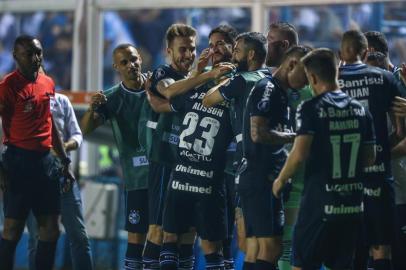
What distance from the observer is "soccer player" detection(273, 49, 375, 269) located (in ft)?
24.7

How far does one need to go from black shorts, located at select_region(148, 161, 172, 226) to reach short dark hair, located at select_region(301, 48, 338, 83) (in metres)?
2.34

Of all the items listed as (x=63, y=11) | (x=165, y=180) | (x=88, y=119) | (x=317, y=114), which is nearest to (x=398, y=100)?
(x=317, y=114)

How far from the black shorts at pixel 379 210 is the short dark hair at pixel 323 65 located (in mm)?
1341

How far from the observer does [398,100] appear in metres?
8.66

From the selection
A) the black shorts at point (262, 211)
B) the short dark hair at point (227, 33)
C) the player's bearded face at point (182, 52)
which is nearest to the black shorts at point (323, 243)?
the black shorts at point (262, 211)

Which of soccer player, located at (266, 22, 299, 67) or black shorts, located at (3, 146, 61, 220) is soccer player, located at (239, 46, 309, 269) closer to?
soccer player, located at (266, 22, 299, 67)

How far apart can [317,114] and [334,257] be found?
101 centimetres

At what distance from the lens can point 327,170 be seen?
7.59 metres

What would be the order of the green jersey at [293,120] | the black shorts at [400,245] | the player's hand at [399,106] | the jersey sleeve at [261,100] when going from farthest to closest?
1. the black shorts at [400,245]
2. the green jersey at [293,120]
3. the player's hand at [399,106]
4. the jersey sleeve at [261,100]

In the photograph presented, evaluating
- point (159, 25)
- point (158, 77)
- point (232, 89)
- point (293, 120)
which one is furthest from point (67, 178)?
point (159, 25)

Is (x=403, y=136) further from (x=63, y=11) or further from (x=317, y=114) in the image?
(x=63, y=11)

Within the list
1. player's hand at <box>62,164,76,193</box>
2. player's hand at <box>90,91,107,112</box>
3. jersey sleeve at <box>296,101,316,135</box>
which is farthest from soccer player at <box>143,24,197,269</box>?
jersey sleeve at <box>296,101,316,135</box>

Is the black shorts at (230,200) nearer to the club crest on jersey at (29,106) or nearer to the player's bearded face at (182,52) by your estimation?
the player's bearded face at (182,52)

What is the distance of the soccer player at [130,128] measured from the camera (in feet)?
32.6
